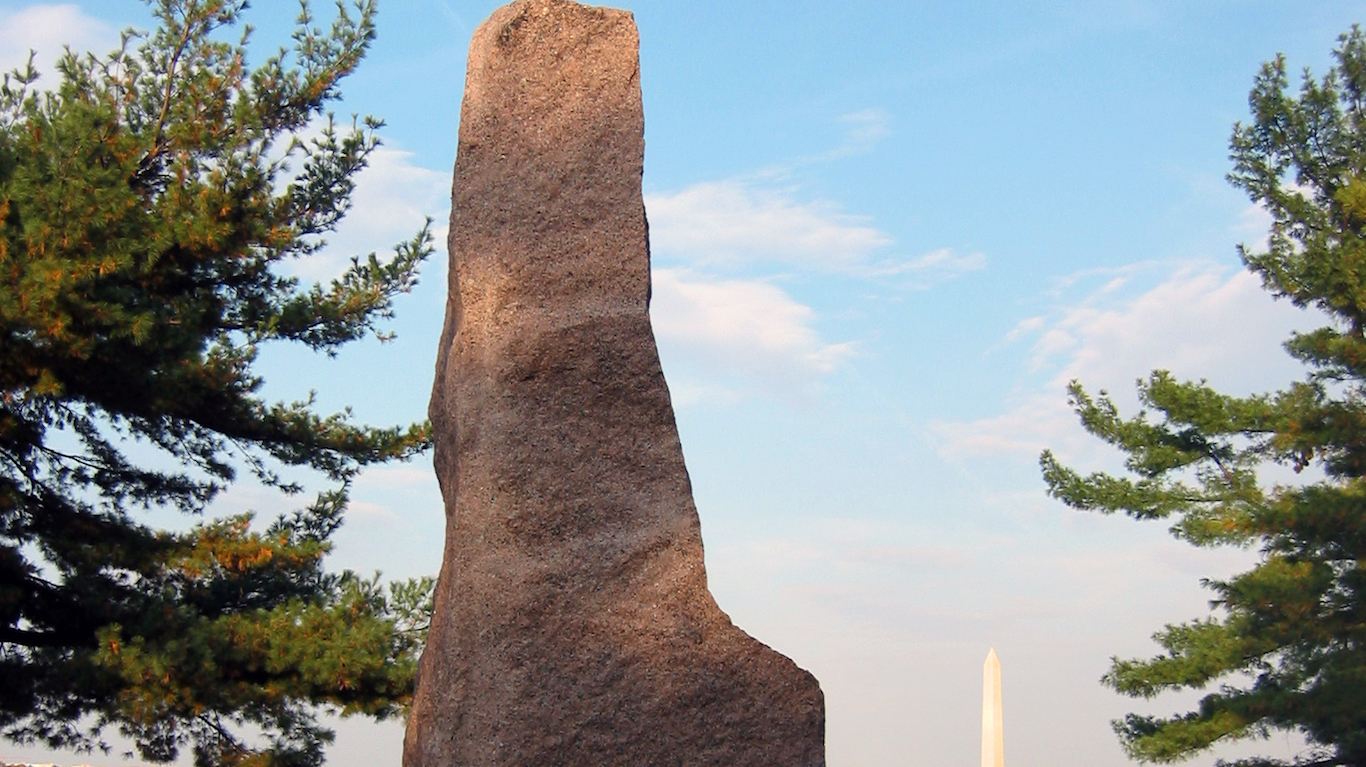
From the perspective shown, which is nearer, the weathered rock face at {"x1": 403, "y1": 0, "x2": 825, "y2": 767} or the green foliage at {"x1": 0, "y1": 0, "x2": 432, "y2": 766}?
the weathered rock face at {"x1": 403, "y1": 0, "x2": 825, "y2": 767}

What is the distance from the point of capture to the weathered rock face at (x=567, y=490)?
3.28 m

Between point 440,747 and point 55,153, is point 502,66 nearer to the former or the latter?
point 440,747

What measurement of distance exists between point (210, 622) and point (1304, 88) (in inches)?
338

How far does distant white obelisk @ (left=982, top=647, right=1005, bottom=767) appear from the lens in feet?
23.6

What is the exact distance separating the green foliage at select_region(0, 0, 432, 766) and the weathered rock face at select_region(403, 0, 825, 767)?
3.41m

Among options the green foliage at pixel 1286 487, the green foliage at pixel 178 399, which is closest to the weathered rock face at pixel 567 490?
the green foliage at pixel 178 399

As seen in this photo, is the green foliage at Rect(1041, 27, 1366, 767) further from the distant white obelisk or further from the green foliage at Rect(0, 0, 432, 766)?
the green foliage at Rect(0, 0, 432, 766)

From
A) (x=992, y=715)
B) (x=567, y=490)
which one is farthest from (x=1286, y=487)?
A: (x=567, y=490)

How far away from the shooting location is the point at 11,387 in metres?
6.85

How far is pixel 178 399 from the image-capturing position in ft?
23.0

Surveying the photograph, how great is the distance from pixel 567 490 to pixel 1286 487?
23.1ft

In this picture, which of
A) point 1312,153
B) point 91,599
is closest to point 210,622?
point 91,599

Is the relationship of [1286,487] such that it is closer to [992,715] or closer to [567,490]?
[992,715]

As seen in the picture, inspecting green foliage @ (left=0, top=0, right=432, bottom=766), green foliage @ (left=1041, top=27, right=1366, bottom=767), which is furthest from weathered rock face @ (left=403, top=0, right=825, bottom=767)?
green foliage @ (left=1041, top=27, right=1366, bottom=767)
